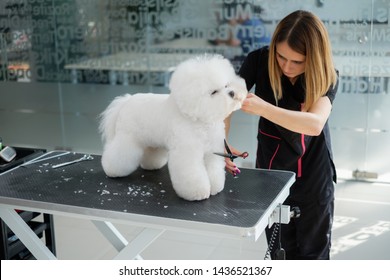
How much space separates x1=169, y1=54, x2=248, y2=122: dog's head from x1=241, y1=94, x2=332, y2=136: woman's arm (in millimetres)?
77

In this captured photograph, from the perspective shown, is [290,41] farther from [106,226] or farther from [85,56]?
[85,56]

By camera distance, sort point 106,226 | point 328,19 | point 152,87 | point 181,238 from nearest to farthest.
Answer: point 106,226 < point 181,238 < point 328,19 < point 152,87

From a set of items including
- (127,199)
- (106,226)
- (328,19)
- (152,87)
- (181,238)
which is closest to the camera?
(127,199)

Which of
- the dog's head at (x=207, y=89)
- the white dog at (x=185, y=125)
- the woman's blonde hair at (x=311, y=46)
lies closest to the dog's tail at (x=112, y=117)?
the white dog at (x=185, y=125)

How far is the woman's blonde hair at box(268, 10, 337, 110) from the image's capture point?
1744 mm

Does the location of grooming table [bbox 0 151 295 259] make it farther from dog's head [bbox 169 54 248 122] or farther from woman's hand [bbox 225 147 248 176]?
dog's head [bbox 169 54 248 122]

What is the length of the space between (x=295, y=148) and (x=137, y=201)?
1.95ft

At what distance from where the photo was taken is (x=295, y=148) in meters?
1.91

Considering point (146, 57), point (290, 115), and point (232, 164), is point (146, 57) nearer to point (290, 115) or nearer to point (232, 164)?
point (232, 164)

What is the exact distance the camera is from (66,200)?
1.67 meters

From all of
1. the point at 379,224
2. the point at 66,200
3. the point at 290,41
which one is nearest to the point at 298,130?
the point at 290,41

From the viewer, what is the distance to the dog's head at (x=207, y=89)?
5.04 feet

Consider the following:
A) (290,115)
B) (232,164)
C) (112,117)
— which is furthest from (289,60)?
(112,117)
